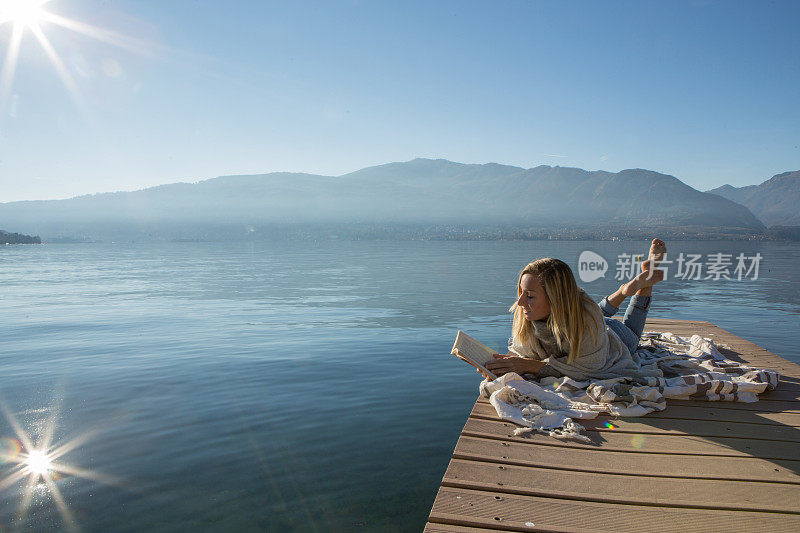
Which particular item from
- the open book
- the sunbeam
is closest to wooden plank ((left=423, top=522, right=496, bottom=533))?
the open book

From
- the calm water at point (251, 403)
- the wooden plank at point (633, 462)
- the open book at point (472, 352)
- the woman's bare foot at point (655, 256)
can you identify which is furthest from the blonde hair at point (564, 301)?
the calm water at point (251, 403)

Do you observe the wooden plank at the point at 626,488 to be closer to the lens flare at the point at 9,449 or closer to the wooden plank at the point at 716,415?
the wooden plank at the point at 716,415

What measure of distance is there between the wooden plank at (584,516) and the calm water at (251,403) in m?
1.99

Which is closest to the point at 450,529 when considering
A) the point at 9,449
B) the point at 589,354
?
the point at 589,354

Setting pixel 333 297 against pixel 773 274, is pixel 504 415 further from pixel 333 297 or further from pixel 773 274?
pixel 773 274

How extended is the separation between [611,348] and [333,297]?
1842cm

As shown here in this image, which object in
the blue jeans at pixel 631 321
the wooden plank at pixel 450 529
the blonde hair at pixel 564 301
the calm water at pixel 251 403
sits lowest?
the calm water at pixel 251 403

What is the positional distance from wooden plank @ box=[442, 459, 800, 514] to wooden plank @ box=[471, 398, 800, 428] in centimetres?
122

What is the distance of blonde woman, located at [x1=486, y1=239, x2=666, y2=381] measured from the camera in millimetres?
5426

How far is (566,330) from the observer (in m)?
5.49

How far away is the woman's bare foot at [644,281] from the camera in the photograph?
5.90 m

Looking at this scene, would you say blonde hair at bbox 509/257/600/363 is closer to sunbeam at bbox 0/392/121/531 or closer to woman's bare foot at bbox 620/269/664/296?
woman's bare foot at bbox 620/269/664/296

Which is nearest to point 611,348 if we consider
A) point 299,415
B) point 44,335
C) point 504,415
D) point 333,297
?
point 504,415

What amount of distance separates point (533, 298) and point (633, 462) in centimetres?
198
